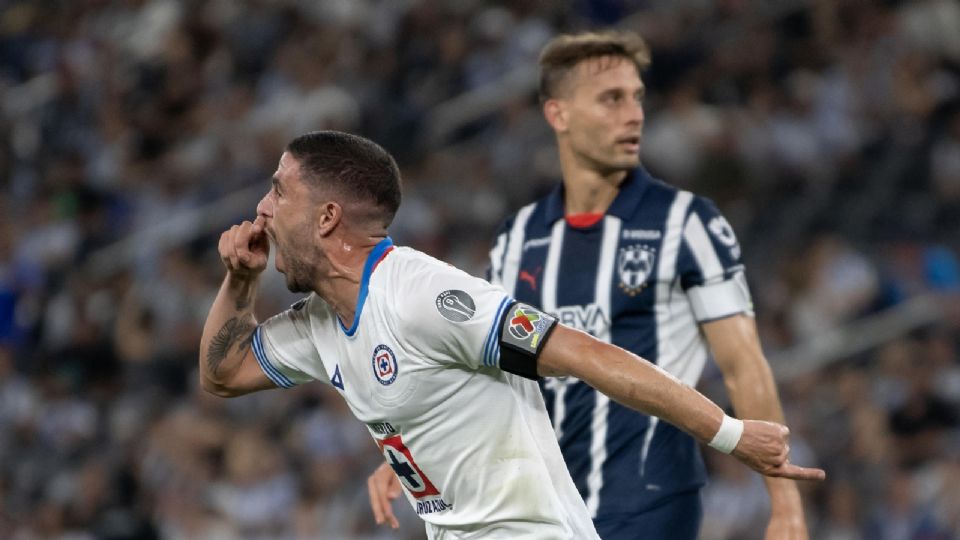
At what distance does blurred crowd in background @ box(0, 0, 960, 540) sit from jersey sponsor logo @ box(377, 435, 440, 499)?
4709 millimetres

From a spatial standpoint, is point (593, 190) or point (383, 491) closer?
point (383, 491)

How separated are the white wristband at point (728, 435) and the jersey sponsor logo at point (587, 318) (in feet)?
4.05

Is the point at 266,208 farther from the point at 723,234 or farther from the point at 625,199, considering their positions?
the point at 723,234

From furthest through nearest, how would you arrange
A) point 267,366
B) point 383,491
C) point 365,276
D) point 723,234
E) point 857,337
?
point 857,337
point 723,234
point 383,491
point 267,366
point 365,276

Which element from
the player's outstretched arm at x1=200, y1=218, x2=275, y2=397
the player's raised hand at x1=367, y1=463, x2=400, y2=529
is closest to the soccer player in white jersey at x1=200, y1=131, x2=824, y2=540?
the player's outstretched arm at x1=200, y1=218, x2=275, y2=397

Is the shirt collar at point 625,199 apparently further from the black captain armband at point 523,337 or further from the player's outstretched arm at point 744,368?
the black captain armband at point 523,337

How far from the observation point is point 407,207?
34.8 ft

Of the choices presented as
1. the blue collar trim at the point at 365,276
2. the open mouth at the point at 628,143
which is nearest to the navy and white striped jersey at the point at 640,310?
the open mouth at the point at 628,143

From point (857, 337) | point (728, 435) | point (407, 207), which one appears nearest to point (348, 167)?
point (728, 435)

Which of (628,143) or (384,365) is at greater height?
(628,143)

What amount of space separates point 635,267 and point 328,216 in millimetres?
1304

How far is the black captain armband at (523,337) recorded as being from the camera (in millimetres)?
3377

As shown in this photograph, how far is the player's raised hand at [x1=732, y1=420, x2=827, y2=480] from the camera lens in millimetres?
3334

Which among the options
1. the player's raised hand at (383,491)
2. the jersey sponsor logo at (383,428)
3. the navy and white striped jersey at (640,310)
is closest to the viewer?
the jersey sponsor logo at (383,428)
